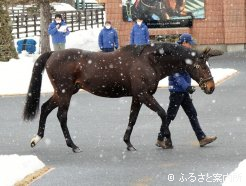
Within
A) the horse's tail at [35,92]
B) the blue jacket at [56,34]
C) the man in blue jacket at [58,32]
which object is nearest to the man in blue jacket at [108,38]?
the man in blue jacket at [58,32]

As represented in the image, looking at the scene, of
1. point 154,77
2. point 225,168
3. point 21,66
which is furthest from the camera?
point 21,66

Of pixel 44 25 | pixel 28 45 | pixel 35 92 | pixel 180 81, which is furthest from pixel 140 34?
pixel 180 81

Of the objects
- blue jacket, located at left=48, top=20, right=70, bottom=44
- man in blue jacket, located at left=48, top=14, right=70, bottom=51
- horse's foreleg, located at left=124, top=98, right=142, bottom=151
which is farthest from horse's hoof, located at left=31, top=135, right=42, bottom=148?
blue jacket, located at left=48, top=20, right=70, bottom=44

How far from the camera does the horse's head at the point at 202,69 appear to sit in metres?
13.4

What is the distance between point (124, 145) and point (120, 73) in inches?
→ 46.9

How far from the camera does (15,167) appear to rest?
11141 millimetres

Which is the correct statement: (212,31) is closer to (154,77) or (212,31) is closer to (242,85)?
(242,85)

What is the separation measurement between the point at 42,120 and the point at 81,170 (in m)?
2.75

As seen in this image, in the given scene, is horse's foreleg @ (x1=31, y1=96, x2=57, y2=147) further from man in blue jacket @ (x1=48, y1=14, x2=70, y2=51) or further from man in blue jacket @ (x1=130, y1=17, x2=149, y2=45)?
man in blue jacket @ (x1=48, y1=14, x2=70, y2=51)

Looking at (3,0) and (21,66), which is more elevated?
(3,0)

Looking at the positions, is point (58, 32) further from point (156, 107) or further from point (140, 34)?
point (156, 107)

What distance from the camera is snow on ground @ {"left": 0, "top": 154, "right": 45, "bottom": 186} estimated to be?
10453 millimetres

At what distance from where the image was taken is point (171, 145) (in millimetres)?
13688

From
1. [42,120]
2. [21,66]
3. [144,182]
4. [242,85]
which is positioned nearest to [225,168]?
[144,182]
